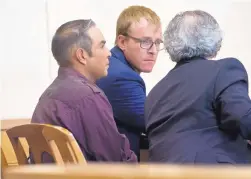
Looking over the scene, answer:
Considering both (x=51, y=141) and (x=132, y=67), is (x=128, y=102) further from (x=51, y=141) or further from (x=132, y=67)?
(x=51, y=141)

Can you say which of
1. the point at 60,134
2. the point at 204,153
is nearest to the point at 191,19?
the point at 204,153

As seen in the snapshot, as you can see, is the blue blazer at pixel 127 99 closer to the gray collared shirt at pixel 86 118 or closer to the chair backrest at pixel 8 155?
the gray collared shirt at pixel 86 118

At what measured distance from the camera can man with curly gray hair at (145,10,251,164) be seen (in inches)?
62.3

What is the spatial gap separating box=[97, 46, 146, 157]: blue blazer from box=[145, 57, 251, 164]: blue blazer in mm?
303

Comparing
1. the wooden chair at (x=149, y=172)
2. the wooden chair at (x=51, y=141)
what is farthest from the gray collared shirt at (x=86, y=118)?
the wooden chair at (x=149, y=172)

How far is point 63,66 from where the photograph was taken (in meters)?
1.85

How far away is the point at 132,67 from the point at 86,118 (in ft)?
2.31

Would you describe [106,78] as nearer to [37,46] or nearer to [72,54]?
[72,54]

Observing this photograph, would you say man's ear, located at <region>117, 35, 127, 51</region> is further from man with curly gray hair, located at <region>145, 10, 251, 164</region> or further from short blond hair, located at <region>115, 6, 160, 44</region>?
man with curly gray hair, located at <region>145, 10, 251, 164</region>

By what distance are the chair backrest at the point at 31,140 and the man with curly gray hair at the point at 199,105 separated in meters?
0.52

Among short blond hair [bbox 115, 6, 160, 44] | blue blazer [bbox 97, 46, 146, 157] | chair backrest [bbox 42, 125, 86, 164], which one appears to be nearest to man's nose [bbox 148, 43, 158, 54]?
short blond hair [bbox 115, 6, 160, 44]

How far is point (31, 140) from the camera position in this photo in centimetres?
126

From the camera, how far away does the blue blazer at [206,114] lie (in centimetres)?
157

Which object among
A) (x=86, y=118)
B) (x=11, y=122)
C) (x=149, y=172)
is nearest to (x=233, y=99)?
(x=86, y=118)
